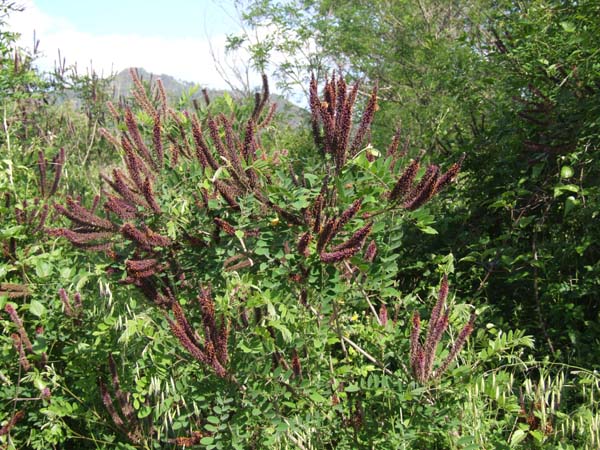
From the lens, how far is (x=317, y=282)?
2031mm

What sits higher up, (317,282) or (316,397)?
(317,282)

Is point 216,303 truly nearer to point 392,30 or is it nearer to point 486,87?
point 486,87

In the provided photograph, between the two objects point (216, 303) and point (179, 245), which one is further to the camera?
point (179, 245)

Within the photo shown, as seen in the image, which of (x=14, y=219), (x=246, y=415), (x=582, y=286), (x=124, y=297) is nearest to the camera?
(x=246, y=415)

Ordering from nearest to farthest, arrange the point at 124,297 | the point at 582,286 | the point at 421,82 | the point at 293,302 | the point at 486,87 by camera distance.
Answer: the point at 293,302 → the point at 124,297 → the point at 582,286 → the point at 486,87 → the point at 421,82

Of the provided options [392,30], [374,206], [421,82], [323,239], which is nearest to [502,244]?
[374,206]

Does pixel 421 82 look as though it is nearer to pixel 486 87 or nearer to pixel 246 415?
pixel 486 87

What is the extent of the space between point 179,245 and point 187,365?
1.54ft

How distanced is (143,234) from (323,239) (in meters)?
0.67

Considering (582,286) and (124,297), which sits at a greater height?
(582,286)

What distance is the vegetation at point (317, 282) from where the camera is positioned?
1992 mm

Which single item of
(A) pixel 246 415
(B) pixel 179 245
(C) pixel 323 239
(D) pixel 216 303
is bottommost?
(A) pixel 246 415

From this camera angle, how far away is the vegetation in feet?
6.54

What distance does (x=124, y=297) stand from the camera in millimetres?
2617
